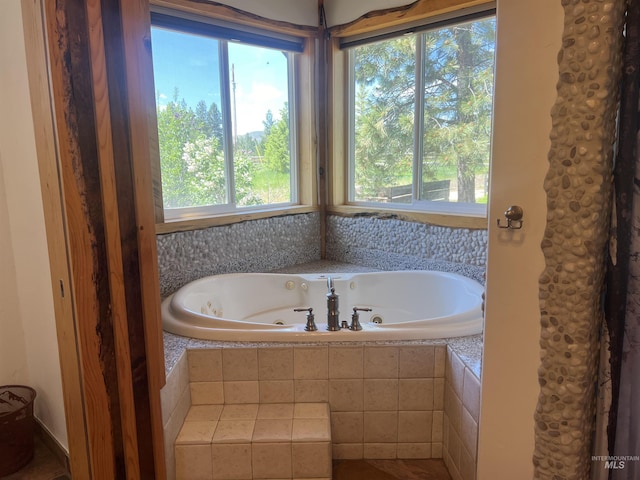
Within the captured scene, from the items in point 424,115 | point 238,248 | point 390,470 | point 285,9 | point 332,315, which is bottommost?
point 390,470

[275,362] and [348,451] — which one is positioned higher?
[275,362]

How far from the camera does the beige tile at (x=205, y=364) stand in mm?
1938

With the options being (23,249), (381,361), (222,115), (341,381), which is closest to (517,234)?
(381,361)

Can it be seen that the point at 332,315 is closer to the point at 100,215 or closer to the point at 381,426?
the point at 381,426

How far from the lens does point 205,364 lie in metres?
1.94

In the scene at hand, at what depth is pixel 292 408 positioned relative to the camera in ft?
6.29

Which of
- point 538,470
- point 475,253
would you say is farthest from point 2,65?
point 475,253

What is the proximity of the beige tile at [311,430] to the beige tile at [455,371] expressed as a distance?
0.55 meters

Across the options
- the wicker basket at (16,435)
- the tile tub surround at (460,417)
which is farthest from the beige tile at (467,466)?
the wicker basket at (16,435)

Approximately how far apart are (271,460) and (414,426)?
0.66 meters

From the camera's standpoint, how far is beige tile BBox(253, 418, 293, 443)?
1721 mm

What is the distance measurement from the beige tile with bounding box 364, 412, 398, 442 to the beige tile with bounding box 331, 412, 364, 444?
23 mm

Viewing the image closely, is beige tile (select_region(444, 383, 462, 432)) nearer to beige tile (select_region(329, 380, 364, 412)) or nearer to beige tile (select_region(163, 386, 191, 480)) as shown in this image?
beige tile (select_region(329, 380, 364, 412))

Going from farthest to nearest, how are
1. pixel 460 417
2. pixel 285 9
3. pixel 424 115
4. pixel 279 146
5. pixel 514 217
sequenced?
1. pixel 279 146
2. pixel 285 9
3. pixel 424 115
4. pixel 460 417
5. pixel 514 217
